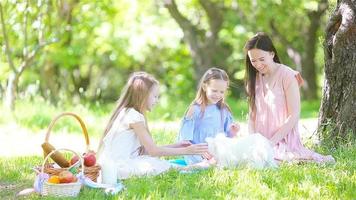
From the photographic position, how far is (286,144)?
5.75 m

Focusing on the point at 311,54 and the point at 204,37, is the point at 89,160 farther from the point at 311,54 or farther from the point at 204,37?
the point at 311,54

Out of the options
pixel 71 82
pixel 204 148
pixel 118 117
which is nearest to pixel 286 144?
pixel 204 148

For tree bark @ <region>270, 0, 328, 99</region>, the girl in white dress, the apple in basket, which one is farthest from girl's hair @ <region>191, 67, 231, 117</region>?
tree bark @ <region>270, 0, 328, 99</region>

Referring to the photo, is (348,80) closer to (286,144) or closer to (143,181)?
(286,144)

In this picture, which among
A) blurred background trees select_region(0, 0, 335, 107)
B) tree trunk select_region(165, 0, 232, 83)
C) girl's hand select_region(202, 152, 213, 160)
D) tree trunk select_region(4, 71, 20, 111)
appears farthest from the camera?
blurred background trees select_region(0, 0, 335, 107)

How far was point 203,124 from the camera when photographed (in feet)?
19.7

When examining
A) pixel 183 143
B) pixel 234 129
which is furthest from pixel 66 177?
pixel 234 129

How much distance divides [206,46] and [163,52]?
5.24 metres

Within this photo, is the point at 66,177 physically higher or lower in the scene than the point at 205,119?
lower

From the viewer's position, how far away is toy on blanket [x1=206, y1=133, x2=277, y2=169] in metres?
5.25

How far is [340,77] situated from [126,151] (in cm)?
208

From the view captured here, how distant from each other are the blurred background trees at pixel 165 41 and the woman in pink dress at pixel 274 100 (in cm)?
710

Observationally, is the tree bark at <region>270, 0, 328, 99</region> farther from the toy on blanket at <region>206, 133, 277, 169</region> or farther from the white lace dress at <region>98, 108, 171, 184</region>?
the white lace dress at <region>98, 108, 171, 184</region>

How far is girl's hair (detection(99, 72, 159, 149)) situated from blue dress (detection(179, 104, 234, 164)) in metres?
0.66
